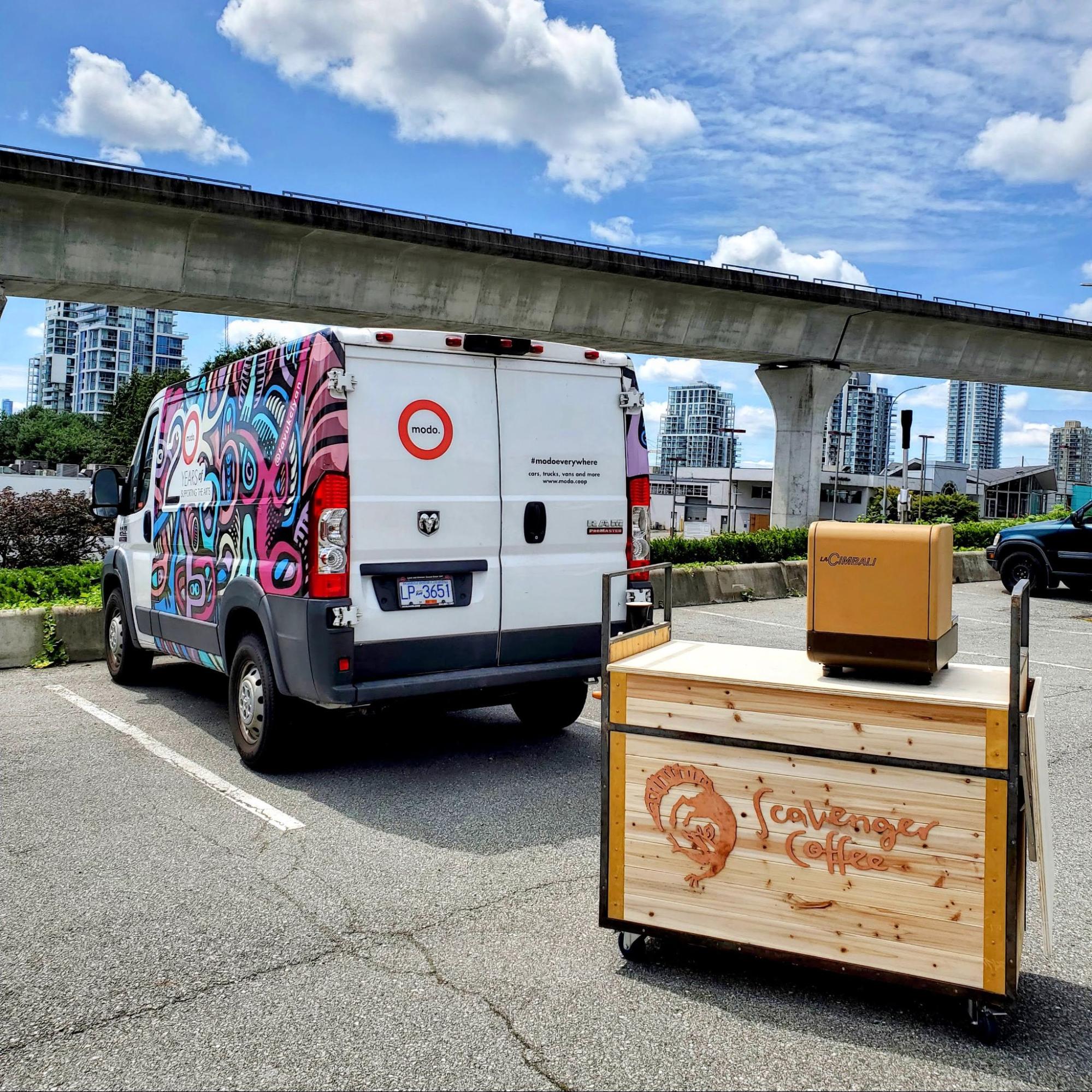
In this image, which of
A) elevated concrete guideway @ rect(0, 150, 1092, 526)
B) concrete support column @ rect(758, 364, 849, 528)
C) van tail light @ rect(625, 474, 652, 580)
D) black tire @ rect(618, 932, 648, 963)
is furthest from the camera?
concrete support column @ rect(758, 364, 849, 528)

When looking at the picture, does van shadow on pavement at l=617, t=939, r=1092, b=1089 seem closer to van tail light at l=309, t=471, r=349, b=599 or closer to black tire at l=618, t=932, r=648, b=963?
black tire at l=618, t=932, r=648, b=963

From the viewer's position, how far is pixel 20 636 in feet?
33.1

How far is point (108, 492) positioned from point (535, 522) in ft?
14.5

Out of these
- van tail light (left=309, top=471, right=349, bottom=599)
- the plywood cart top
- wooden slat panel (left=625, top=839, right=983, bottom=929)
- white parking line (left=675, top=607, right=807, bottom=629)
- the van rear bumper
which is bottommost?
white parking line (left=675, top=607, right=807, bottom=629)

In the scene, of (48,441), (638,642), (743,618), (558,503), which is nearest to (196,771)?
(558,503)

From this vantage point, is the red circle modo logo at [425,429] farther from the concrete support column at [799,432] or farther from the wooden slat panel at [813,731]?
the concrete support column at [799,432]

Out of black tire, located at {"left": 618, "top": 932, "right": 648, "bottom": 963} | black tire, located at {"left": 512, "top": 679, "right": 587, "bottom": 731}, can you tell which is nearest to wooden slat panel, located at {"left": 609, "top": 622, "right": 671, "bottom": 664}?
black tire, located at {"left": 618, "top": 932, "right": 648, "bottom": 963}

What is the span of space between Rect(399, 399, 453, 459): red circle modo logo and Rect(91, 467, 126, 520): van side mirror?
154 inches

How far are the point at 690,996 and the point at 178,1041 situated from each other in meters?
1.70

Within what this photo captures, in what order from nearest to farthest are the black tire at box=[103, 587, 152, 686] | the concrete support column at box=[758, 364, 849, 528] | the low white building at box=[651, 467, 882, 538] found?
the black tire at box=[103, 587, 152, 686] < the concrete support column at box=[758, 364, 849, 528] < the low white building at box=[651, 467, 882, 538]

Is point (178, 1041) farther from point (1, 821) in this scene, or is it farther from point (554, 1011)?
point (1, 821)

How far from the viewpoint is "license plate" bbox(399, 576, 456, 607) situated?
236 inches

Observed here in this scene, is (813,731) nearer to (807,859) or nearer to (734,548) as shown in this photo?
(807,859)

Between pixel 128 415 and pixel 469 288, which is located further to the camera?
pixel 128 415
